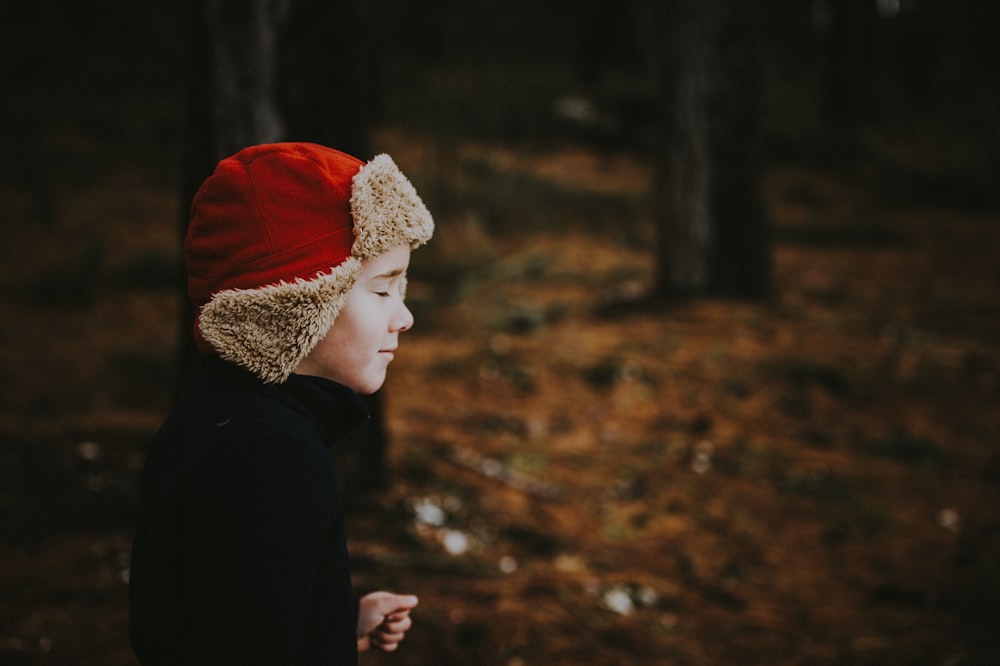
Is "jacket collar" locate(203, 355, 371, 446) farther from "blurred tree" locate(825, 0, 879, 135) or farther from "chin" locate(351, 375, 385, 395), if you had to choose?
"blurred tree" locate(825, 0, 879, 135)

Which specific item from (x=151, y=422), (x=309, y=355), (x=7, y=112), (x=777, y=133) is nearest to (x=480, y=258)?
(x=151, y=422)

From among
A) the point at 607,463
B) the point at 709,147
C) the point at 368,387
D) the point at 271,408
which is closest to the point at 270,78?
the point at 368,387

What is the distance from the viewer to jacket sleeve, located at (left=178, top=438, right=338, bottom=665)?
126cm

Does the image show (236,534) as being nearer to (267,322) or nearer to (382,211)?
(267,322)

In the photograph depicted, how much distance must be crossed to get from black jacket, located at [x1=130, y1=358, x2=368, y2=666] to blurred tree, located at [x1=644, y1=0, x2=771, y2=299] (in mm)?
6072

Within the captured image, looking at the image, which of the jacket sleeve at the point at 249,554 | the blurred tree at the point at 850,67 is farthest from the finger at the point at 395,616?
the blurred tree at the point at 850,67

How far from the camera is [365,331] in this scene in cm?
152

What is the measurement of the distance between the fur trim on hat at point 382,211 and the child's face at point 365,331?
0.12ft

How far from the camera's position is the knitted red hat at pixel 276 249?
1.40 m

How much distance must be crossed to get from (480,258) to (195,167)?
667cm

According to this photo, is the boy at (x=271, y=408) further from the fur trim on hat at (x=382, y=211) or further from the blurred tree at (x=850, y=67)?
the blurred tree at (x=850, y=67)

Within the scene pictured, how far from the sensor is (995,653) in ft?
9.48

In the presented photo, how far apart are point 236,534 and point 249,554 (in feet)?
0.14

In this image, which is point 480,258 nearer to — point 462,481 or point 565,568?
point 462,481
